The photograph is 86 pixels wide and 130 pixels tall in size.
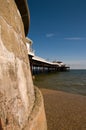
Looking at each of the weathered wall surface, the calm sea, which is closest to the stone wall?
the weathered wall surface

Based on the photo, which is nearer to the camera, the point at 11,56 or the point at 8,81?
the point at 8,81

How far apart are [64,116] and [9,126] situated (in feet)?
13.5

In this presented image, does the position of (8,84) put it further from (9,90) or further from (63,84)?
(63,84)

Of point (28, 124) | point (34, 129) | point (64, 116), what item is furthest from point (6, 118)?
point (64, 116)

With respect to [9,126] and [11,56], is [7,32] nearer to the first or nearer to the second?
[11,56]

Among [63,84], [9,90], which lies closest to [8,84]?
[9,90]

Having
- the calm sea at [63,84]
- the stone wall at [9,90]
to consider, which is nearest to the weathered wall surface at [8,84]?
the stone wall at [9,90]

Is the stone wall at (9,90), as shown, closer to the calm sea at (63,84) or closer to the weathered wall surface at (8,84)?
the weathered wall surface at (8,84)

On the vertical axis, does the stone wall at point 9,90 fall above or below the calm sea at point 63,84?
above

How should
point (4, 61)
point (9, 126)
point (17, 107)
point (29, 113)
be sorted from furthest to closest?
point (29, 113) < point (17, 107) < point (4, 61) < point (9, 126)

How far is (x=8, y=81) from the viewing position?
1440 mm

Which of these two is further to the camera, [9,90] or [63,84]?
[63,84]

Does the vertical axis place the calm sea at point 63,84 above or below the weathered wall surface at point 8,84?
below

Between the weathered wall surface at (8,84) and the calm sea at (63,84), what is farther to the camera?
the calm sea at (63,84)
